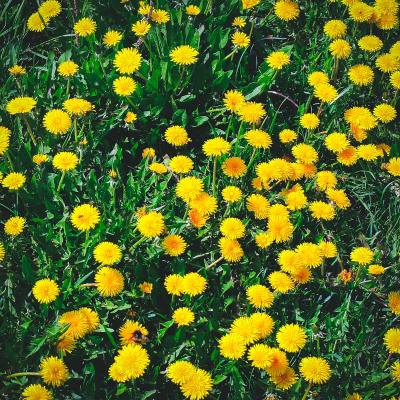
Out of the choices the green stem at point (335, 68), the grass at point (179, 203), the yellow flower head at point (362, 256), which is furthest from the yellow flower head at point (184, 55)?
the yellow flower head at point (362, 256)

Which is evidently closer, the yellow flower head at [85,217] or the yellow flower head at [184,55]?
the yellow flower head at [85,217]

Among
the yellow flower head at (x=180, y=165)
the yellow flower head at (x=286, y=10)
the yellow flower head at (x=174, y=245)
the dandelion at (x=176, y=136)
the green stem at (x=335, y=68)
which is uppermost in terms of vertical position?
the yellow flower head at (x=286, y=10)

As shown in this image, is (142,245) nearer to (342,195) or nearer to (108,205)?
(108,205)

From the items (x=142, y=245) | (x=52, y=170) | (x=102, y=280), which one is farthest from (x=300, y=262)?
(x=52, y=170)

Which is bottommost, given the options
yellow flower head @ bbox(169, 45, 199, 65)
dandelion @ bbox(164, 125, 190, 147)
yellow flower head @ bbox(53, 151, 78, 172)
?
yellow flower head @ bbox(53, 151, 78, 172)

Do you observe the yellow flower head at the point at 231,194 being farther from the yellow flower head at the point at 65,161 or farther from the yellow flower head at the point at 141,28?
the yellow flower head at the point at 141,28

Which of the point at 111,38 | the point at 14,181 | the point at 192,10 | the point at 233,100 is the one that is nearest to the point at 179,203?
the point at 233,100

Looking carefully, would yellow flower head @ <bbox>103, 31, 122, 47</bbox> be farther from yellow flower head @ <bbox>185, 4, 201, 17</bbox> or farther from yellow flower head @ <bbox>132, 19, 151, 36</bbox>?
yellow flower head @ <bbox>185, 4, 201, 17</bbox>

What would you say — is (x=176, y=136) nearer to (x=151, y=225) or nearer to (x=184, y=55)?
(x=184, y=55)

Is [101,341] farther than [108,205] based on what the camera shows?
No

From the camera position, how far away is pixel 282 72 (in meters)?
3.27

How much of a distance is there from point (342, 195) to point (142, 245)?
3.27 ft

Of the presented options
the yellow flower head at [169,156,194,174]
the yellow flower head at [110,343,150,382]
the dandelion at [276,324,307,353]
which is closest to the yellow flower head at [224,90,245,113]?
the yellow flower head at [169,156,194,174]

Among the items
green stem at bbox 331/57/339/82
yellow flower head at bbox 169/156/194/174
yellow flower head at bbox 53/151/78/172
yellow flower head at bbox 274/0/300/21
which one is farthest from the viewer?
yellow flower head at bbox 274/0/300/21
